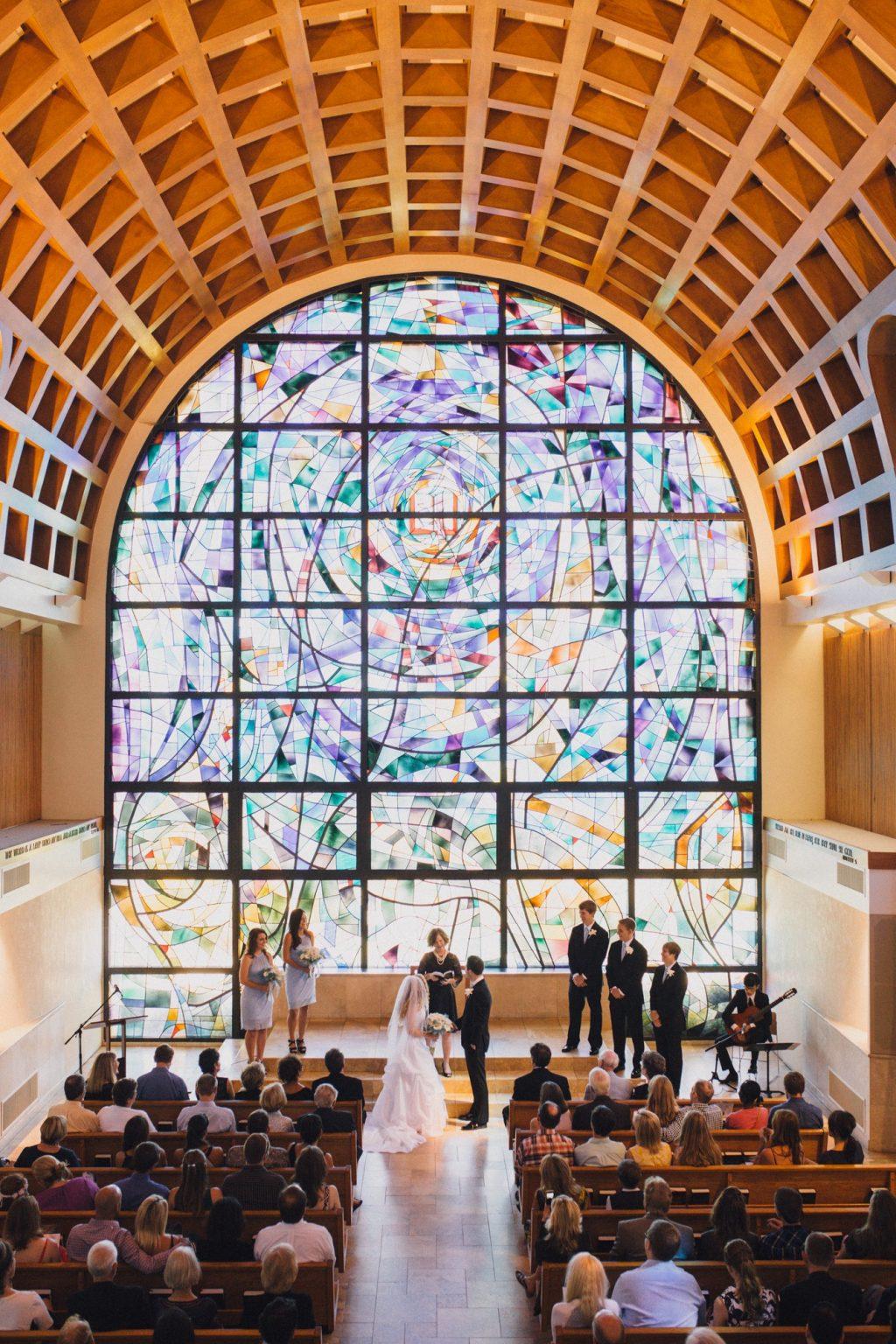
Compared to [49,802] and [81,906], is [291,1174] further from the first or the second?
[49,802]

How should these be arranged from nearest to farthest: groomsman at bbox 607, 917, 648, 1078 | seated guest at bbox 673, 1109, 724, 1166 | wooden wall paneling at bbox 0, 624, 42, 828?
seated guest at bbox 673, 1109, 724, 1166 → groomsman at bbox 607, 917, 648, 1078 → wooden wall paneling at bbox 0, 624, 42, 828

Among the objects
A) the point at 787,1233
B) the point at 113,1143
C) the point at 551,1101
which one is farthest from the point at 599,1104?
the point at 113,1143

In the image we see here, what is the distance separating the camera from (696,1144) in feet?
25.3

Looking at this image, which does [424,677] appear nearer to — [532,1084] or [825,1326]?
[532,1084]

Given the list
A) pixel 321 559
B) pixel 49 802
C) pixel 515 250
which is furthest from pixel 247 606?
pixel 515 250

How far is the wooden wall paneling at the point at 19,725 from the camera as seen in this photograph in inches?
506

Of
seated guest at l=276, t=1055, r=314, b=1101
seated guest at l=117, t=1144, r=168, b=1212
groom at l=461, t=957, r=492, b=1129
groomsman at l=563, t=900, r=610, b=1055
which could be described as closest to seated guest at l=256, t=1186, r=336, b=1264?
seated guest at l=117, t=1144, r=168, b=1212

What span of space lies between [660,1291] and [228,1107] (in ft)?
14.3

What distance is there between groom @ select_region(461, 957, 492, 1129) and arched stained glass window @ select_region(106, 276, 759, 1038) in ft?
9.55

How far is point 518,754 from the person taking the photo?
565 inches

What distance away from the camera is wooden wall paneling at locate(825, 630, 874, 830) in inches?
508

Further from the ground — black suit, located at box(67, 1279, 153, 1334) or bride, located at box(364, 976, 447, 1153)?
black suit, located at box(67, 1279, 153, 1334)

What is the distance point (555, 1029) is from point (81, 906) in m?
5.32

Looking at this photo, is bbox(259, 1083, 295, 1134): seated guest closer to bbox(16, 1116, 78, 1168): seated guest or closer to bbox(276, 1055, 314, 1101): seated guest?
bbox(276, 1055, 314, 1101): seated guest
